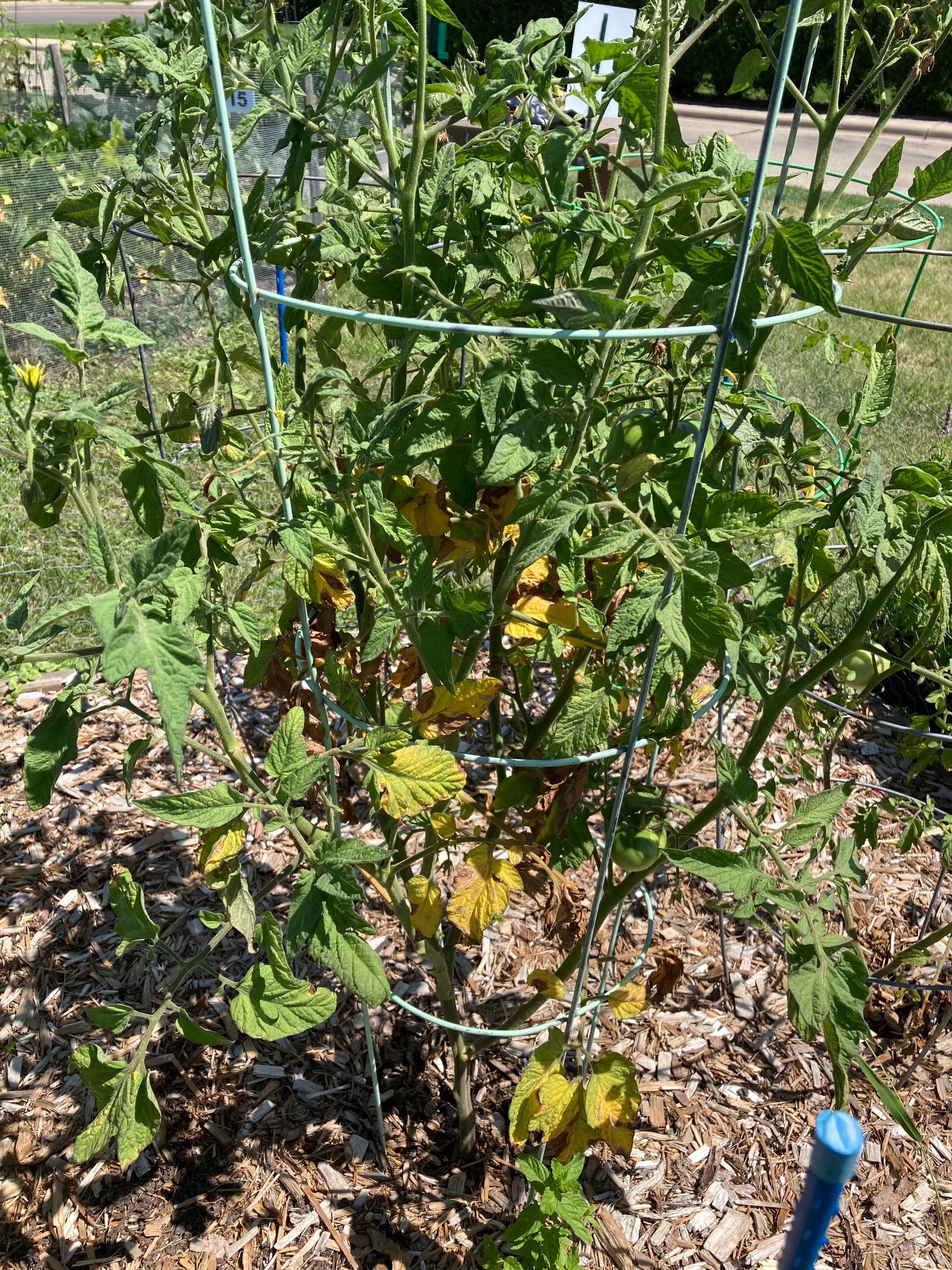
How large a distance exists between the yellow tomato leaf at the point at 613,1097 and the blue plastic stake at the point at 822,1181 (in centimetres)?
66

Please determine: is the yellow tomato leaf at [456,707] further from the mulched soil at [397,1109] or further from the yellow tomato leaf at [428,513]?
the mulched soil at [397,1109]

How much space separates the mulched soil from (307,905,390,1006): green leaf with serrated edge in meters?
0.60

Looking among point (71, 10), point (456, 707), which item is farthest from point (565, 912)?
point (71, 10)

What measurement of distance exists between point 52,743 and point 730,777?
0.67m

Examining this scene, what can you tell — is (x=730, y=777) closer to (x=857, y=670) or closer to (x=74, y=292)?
(x=857, y=670)

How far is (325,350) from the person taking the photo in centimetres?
127

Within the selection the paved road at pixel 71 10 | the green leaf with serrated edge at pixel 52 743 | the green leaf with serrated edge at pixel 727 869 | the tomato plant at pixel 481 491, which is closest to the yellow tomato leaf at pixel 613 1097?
the tomato plant at pixel 481 491

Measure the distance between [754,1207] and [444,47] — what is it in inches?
79.9

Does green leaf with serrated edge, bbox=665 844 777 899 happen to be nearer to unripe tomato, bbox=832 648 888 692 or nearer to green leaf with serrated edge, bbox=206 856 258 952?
green leaf with serrated edge, bbox=206 856 258 952

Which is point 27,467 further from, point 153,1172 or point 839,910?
point 839,910

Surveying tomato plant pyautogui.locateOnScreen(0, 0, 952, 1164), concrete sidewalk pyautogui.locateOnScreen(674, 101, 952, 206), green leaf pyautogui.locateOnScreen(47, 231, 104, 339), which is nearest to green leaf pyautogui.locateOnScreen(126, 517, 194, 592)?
tomato plant pyautogui.locateOnScreen(0, 0, 952, 1164)

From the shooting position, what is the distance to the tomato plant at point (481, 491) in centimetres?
87

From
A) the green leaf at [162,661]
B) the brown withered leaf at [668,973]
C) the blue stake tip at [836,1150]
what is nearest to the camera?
the blue stake tip at [836,1150]

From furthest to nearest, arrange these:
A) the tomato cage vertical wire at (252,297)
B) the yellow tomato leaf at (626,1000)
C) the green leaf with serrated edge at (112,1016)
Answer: the yellow tomato leaf at (626,1000) → the green leaf with serrated edge at (112,1016) → the tomato cage vertical wire at (252,297)
